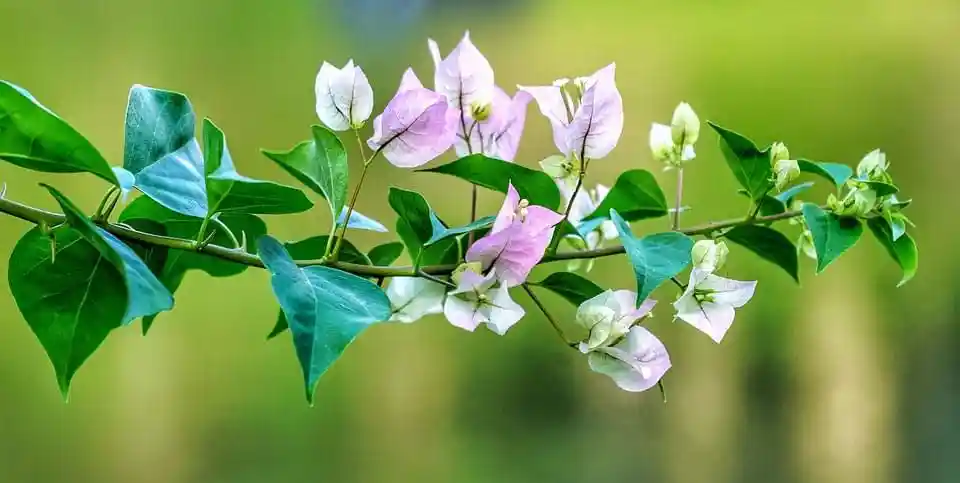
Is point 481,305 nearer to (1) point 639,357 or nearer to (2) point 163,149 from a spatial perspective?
(1) point 639,357

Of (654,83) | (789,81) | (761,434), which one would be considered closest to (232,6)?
(654,83)

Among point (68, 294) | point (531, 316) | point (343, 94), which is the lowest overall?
point (531, 316)

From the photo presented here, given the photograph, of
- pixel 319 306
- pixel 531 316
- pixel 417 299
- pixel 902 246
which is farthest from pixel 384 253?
pixel 531 316

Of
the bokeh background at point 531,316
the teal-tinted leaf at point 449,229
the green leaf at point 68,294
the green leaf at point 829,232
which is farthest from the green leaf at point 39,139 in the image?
the bokeh background at point 531,316

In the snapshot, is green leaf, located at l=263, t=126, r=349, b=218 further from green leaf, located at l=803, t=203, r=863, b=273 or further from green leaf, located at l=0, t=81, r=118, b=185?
green leaf, located at l=803, t=203, r=863, b=273

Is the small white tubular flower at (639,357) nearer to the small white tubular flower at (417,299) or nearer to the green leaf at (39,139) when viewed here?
the small white tubular flower at (417,299)

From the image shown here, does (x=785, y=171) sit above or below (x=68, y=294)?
above
